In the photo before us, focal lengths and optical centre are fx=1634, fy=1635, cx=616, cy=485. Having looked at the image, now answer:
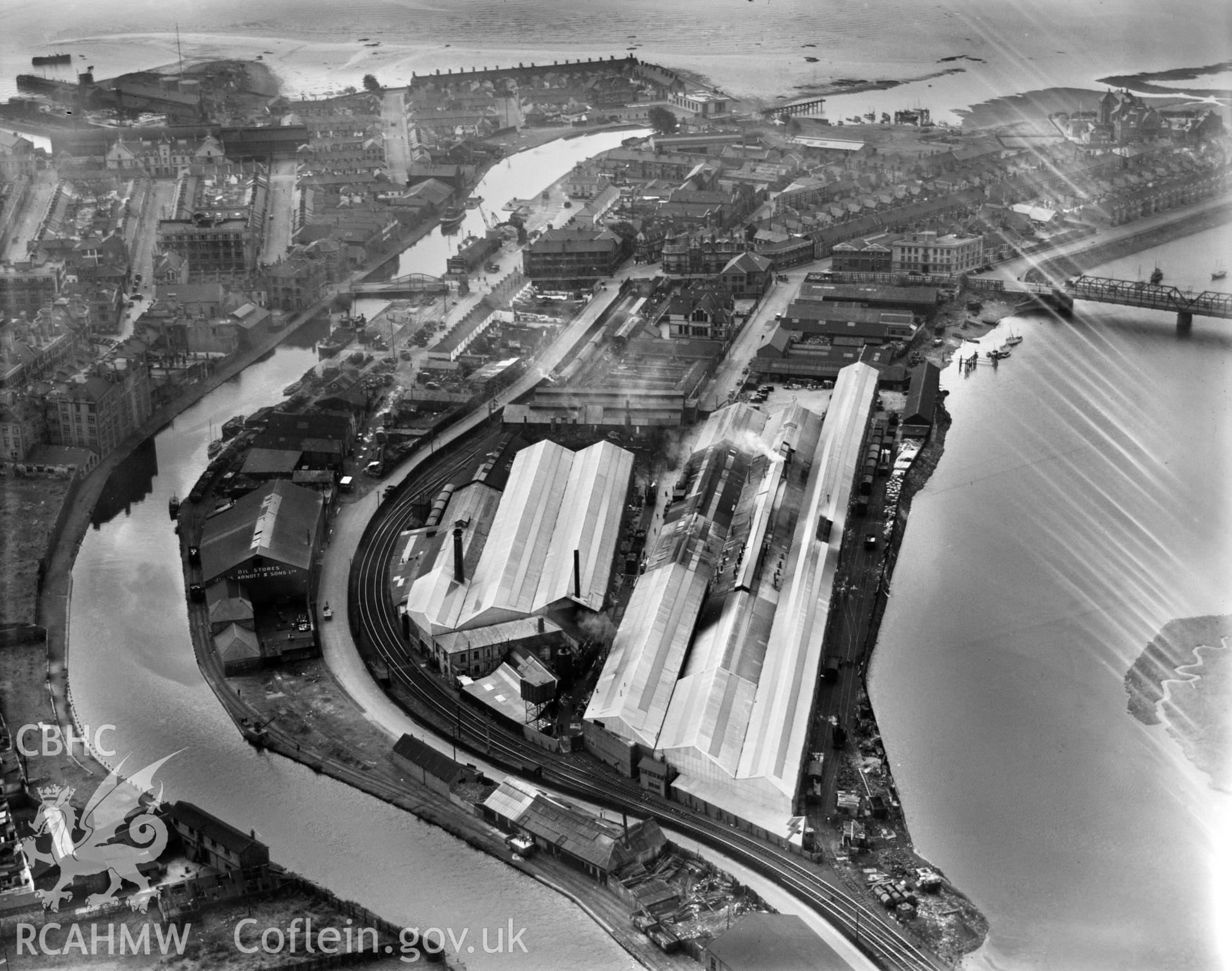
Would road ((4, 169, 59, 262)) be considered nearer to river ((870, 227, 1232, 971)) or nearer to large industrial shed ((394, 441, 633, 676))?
large industrial shed ((394, 441, 633, 676))

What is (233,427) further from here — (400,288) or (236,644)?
(400,288)

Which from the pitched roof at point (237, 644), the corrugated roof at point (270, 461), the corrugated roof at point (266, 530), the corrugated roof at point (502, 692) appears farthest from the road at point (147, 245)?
the corrugated roof at point (502, 692)

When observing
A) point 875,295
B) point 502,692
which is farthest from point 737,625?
point 875,295

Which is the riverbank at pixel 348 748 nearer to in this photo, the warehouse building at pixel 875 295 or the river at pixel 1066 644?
the river at pixel 1066 644

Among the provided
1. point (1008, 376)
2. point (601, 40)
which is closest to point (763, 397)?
point (1008, 376)

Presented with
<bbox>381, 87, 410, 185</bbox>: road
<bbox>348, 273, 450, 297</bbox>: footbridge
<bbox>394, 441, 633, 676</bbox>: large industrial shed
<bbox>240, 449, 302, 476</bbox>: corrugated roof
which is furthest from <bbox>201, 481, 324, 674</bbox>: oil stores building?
<bbox>381, 87, 410, 185</bbox>: road

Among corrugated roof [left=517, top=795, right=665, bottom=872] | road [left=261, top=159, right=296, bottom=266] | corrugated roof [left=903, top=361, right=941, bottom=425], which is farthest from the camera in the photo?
road [left=261, top=159, right=296, bottom=266]

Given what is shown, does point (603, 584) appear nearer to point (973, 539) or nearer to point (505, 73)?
point (973, 539)
